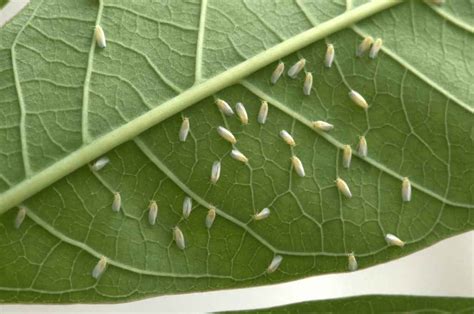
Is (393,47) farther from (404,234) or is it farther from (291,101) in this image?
(404,234)

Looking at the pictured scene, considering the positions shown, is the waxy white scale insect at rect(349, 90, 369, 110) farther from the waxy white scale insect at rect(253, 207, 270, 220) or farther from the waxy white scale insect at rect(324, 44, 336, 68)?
the waxy white scale insect at rect(253, 207, 270, 220)

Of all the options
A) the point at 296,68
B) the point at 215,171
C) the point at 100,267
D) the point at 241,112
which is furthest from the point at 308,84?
the point at 100,267

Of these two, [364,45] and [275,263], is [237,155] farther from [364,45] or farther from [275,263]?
[364,45]

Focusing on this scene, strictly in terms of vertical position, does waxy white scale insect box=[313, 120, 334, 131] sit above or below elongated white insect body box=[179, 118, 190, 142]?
above

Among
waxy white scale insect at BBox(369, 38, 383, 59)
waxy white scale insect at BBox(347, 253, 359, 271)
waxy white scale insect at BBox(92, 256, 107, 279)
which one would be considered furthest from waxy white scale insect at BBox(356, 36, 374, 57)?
waxy white scale insect at BBox(92, 256, 107, 279)

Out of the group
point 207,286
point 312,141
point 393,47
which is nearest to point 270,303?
point 207,286

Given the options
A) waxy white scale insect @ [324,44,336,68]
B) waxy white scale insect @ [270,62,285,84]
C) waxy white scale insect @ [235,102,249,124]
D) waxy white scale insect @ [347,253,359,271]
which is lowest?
waxy white scale insect @ [347,253,359,271]
